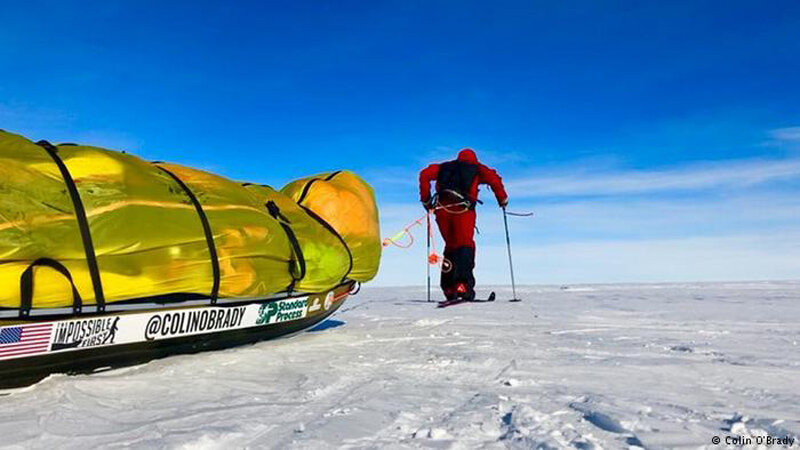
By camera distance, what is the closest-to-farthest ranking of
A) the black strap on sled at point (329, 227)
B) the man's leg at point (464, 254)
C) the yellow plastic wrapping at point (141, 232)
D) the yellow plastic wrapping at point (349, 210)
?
the yellow plastic wrapping at point (141, 232), the black strap on sled at point (329, 227), the yellow plastic wrapping at point (349, 210), the man's leg at point (464, 254)

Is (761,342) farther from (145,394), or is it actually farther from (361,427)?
(145,394)

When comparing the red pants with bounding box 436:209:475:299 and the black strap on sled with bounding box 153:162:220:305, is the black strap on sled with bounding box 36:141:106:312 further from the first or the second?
the red pants with bounding box 436:209:475:299

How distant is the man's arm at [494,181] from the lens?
348 inches

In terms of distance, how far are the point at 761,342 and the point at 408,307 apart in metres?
4.47

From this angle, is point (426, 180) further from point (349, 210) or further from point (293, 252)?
point (293, 252)

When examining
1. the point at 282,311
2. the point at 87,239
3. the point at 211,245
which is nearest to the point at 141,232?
the point at 87,239

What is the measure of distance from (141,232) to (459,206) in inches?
228

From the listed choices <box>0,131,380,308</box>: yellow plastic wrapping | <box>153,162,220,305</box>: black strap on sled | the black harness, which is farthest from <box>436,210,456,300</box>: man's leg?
<box>153,162,220,305</box>: black strap on sled

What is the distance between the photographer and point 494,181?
29.1 ft

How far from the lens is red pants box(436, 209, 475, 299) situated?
8539mm

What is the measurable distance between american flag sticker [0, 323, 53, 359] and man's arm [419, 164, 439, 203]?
258 inches

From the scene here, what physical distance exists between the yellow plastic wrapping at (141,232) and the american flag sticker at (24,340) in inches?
4.7

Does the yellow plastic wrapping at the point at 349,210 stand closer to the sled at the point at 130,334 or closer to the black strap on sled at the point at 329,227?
the black strap on sled at the point at 329,227

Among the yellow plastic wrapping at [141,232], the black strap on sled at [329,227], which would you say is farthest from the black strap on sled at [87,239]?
the black strap on sled at [329,227]
